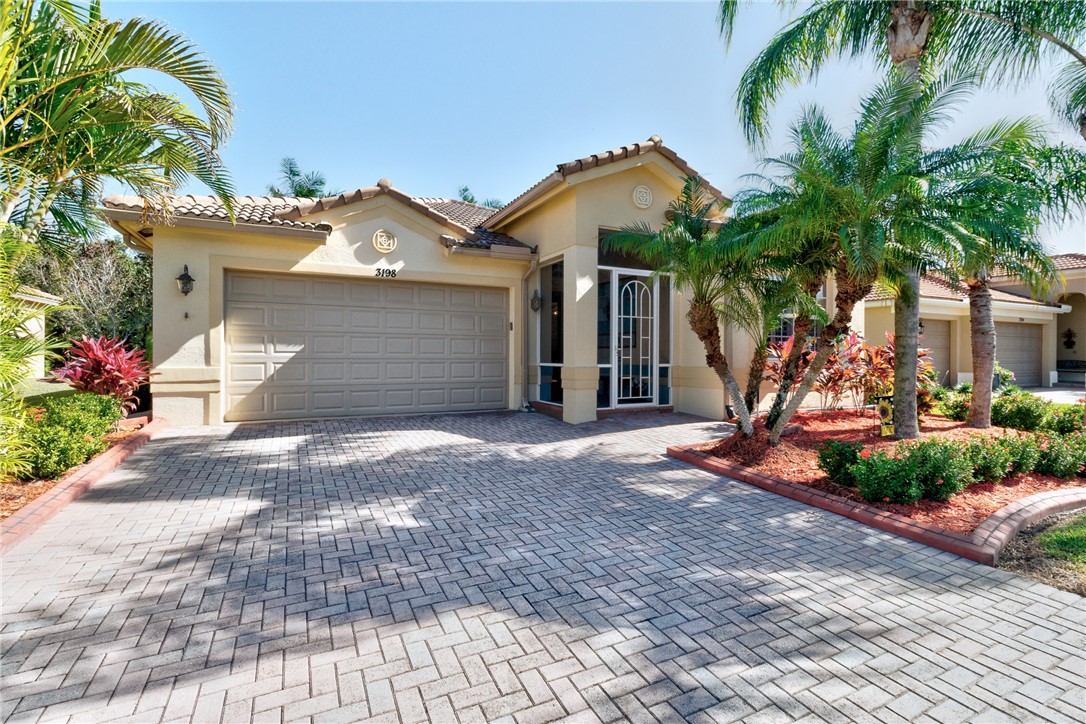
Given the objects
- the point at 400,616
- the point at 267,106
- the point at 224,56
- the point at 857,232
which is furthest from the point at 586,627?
the point at 267,106

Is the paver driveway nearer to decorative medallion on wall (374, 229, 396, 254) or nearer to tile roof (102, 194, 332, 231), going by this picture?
tile roof (102, 194, 332, 231)

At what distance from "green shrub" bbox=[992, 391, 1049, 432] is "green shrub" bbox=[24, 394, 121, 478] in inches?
583

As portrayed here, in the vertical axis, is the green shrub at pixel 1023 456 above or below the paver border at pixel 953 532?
above

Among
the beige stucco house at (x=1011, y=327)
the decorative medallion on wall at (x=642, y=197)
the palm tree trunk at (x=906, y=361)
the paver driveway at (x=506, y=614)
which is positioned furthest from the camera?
the beige stucco house at (x=1011, y=327)

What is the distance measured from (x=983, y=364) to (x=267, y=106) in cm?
1442

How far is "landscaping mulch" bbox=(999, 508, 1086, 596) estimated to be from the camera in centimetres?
373

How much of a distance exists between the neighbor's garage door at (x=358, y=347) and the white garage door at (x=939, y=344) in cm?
1629

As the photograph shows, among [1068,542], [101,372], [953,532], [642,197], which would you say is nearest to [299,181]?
[101,372]

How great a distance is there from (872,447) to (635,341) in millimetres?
5147

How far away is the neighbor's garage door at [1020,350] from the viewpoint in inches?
777

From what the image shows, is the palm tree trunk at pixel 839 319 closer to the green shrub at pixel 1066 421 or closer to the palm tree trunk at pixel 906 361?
the palm tree trunk at pixel 906 361

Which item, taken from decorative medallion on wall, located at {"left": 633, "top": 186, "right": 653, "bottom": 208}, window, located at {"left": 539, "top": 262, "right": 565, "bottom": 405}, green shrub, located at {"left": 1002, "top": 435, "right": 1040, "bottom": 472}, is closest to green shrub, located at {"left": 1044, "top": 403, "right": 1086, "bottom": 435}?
green shrub, located at {"left": 1002, "top": 435, "right": 1040, "bottom": 472}

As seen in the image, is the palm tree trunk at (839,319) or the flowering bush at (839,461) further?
the palm tree trunk at (839,319)

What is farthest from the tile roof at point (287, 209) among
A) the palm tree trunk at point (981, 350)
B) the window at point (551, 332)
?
the palm tree trunk at point (981, 350)
